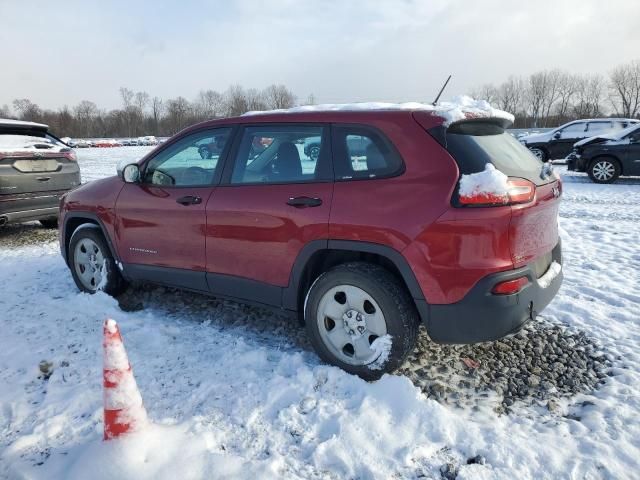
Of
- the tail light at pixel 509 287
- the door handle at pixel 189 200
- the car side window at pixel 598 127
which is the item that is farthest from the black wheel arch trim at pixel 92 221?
the car side window at pixel 598 127

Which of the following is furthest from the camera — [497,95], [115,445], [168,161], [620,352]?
[497,95]

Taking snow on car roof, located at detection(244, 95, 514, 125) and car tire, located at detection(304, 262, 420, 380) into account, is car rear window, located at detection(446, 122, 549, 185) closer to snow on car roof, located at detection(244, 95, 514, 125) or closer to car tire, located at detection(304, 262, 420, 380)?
snow on car roof, located at detection(244, 95, 514, 125)

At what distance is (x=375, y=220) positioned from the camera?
2783mm

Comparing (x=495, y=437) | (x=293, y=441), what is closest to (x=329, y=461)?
(x=293, y=441)

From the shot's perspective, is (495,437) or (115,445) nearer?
(115,445)

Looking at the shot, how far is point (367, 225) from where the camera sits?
2.81 m

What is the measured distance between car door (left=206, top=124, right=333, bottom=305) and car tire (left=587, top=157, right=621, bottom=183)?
1095cm

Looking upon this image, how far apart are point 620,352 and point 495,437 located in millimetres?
1504

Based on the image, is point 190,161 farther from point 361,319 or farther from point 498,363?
point 498,363

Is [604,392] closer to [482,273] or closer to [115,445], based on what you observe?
→ [482,273]

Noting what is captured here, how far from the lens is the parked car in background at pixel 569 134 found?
50.7 feet

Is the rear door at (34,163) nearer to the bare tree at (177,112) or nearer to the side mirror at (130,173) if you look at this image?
the side mirror at (130,173)

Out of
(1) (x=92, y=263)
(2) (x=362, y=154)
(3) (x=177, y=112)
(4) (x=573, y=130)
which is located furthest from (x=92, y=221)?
(3) (x=177, y=112)

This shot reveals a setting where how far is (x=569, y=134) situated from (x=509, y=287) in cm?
1541
